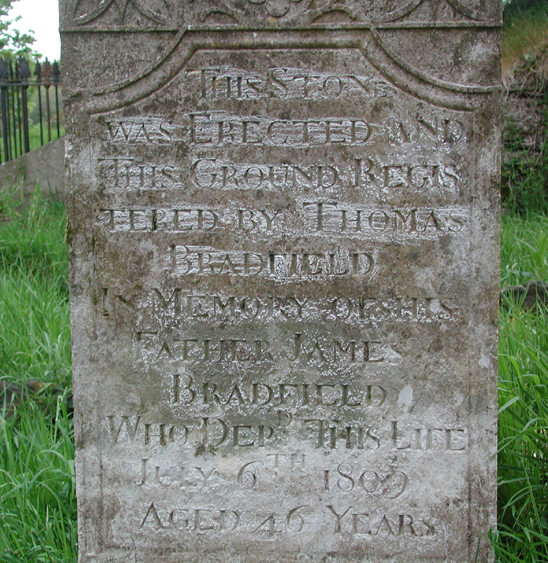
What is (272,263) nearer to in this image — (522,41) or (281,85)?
(281,85)

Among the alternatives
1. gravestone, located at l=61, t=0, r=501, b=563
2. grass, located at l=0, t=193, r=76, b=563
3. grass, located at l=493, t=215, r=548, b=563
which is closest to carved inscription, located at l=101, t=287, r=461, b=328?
gravestone, located at l=61, t=0, r=501, b=563

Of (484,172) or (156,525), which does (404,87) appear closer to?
(484,172)

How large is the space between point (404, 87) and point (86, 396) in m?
1.47

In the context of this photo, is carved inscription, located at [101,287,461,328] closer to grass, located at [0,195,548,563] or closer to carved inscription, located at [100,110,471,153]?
carved inscription, located at [100,110,471,153]

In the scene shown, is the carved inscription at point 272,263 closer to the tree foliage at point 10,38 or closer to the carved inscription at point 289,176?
the carved inscription at point 289,176

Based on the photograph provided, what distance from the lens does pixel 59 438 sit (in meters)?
2.87

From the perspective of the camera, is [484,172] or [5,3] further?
[5,3]

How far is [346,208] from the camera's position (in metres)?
2.03

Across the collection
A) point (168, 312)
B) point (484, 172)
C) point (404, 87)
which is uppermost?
point (404, 87)

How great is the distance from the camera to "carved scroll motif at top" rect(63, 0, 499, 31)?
6.38ft

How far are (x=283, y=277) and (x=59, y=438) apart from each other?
1.50 meters

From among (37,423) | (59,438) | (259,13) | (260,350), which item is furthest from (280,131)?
(59,438)

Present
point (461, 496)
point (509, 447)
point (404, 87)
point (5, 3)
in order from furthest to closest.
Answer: point (5, 3)
point (509, 447)
point (461, 496)
point (404, 87)

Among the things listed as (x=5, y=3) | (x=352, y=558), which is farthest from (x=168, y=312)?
(x=5, y=3)
